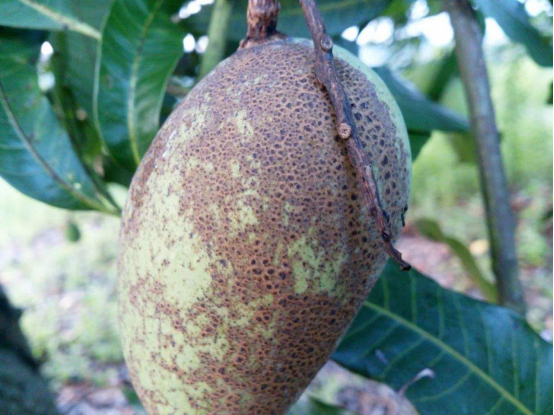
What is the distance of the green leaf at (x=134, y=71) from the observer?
2.25 feet

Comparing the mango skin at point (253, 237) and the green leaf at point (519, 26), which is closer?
the mango skin at point (253, 237)

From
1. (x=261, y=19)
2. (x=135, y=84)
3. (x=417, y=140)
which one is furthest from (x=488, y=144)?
(x=135, y=84)

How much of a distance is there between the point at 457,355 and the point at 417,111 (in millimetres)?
398

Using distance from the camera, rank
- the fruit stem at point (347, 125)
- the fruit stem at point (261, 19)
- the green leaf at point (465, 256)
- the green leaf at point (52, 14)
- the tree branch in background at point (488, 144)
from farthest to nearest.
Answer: the green leaf at point (465, 256), the tree branch in background at point (488, 144), the green leaf at point (52, 14), the fruit stem at point (261, 19), the fruit stem at point (347, 125)

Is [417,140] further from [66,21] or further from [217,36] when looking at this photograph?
[66,21]

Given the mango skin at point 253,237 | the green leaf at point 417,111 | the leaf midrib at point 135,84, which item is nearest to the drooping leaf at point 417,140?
the green leaf at point 417,111

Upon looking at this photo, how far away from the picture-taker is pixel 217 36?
71 cm

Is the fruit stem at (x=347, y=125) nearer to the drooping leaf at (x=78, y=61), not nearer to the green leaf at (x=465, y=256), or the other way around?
the drooping leaf at (x=78, y=61)

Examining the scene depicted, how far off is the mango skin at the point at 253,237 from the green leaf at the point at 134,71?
0.20 m

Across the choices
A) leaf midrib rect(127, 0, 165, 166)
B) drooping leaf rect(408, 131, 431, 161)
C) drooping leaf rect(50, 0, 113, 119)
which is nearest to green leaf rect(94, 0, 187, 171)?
leaf midrib rect(127, 0, 165, 166)

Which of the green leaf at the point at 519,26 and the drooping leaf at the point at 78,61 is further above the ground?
the green leaf at the point at 519,26

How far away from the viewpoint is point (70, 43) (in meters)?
0.81

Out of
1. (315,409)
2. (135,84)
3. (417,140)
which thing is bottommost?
(315,409)

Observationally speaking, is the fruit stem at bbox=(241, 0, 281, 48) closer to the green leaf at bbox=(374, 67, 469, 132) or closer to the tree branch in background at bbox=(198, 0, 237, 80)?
the tree branch in background at bbox=(198, 0, 237, 80)
